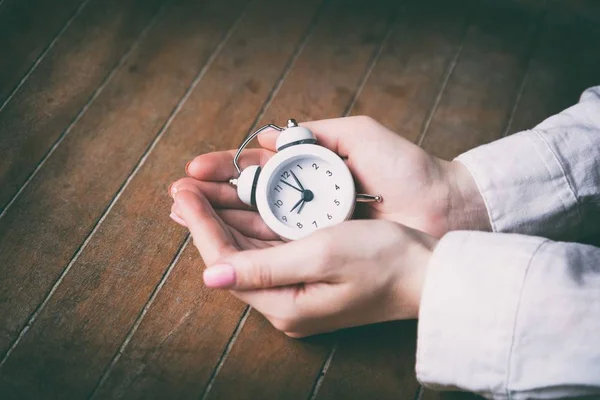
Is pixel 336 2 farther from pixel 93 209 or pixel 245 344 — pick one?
pixel 245 344

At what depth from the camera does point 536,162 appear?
1392 mm

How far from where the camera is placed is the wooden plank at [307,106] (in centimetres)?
138

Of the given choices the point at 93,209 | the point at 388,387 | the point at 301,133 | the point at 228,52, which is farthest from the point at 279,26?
the point at 388,387

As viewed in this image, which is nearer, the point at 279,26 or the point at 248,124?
the point at 248,124

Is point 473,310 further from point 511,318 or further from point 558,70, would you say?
point 558,70

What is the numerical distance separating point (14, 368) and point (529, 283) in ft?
3.88

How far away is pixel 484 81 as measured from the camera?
6.09 ft

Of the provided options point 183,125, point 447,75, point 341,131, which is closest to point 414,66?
point 447,75

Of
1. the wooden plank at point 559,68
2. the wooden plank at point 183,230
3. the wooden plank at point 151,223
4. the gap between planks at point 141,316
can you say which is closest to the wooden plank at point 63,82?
the wooden plank at point 151,223

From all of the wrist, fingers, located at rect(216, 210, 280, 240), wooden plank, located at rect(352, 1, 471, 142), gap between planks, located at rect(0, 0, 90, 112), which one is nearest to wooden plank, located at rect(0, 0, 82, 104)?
gap between planks, located at rect(0, 0, 90, 112)

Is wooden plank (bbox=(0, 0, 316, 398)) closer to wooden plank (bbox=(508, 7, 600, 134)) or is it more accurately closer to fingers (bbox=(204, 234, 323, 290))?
fingers (bbox=(204, 234, 323, 290))

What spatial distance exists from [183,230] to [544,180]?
3.07 feet

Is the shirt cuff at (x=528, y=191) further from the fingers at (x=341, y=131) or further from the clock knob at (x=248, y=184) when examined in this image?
the clock knob at (x=248, y=184)

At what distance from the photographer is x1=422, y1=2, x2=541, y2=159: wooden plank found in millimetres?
1757
